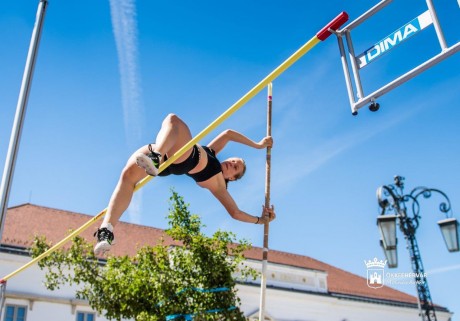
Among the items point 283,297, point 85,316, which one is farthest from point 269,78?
point 283,297

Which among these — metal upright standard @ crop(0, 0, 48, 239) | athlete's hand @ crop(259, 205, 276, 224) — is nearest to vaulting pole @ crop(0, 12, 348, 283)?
metal upright standard @ crop(0, 0, 48, 239)

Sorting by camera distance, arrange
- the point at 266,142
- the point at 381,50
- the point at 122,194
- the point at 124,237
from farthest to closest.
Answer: the point at 124,237 → the point at 266,142 → the point at 122,194 → the point at 381,50

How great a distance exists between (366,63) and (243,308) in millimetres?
19588

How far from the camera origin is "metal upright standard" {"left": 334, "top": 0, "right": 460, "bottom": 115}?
15.4ft

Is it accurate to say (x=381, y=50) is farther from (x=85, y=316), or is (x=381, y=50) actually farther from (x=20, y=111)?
(x=85, y=316)

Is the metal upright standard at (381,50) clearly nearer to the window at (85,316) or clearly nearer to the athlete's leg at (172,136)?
the athlete's leg at (172,136)

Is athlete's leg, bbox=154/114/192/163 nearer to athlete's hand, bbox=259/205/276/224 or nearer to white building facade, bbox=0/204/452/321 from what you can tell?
athlete's hand, bbox=259/205/276/224

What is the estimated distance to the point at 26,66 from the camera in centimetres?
655

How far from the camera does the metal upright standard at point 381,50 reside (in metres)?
4.71

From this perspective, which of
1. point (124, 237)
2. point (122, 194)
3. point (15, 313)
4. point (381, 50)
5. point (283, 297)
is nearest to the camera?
point (381, 50)

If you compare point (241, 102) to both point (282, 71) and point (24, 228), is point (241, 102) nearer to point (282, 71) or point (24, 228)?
point (282, 71)

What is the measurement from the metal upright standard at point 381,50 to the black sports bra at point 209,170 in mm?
1982

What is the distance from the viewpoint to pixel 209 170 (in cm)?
663

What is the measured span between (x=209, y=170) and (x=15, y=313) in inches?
599
